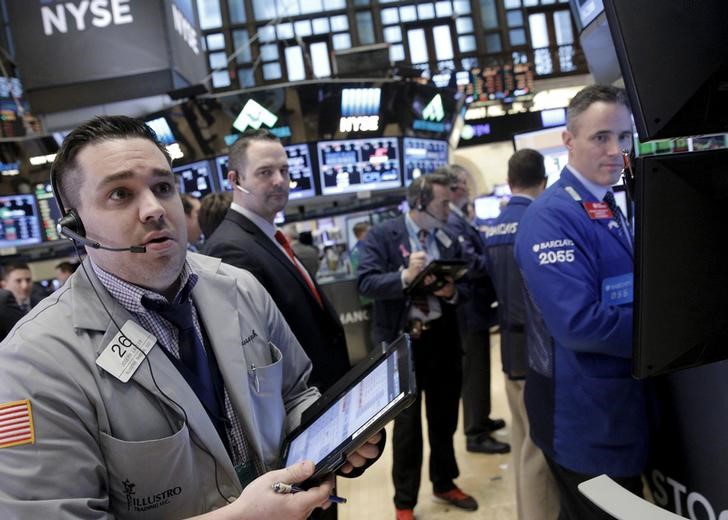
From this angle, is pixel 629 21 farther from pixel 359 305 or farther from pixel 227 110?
pixel 227 110

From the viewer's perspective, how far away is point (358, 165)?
25.6 feet

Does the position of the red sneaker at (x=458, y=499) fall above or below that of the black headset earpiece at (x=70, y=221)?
below

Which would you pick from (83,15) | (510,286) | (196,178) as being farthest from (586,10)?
(196,178)

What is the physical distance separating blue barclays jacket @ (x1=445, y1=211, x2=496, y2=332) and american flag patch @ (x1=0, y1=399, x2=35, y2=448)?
112 inches

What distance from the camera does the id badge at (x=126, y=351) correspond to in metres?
1.09

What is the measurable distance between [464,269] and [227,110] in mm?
5053

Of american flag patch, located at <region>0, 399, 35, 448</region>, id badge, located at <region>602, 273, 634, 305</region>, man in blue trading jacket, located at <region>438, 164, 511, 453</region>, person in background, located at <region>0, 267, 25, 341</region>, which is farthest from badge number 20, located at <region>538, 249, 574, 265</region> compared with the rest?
person in background, located at <region>0, 267, 25, 341</region>

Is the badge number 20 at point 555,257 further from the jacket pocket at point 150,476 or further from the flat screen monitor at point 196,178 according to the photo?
the flat screen monitor at point 196,178

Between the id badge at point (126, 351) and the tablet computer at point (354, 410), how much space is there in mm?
389

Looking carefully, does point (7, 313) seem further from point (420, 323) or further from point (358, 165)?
point (358, 165)

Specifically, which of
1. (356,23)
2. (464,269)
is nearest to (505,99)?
(356,23)

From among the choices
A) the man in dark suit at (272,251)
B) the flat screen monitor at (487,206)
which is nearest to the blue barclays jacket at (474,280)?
the man in dark suit at (272,251)

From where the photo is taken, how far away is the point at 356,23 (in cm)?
1841

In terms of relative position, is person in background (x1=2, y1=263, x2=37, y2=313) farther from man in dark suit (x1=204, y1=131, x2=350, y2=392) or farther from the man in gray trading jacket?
the man in gray trading jacket
